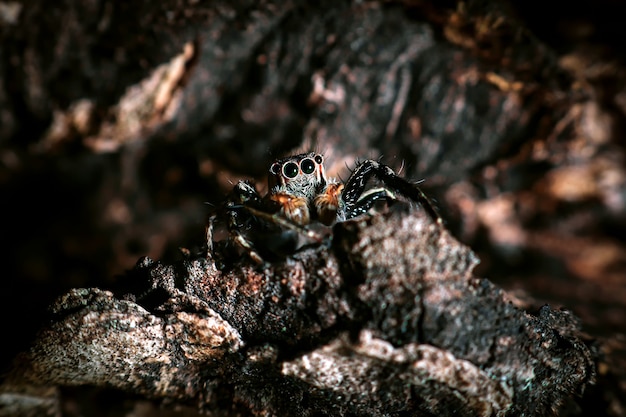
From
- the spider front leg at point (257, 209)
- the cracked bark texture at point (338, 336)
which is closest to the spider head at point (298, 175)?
the spider front leg at point (257, 209)

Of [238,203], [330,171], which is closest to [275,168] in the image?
[238,203]

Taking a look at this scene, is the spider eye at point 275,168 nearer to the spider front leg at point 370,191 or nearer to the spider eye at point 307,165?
the spider eye at point 307,165

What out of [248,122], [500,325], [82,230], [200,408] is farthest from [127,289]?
[82,230]

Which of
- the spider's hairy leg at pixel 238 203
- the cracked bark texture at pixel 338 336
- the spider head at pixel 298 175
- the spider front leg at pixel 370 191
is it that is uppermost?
the spider head at pixel 298 175

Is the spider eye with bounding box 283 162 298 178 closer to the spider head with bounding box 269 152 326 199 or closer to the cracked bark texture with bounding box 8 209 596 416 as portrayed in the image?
the spider head with bounding box 269 152 326 199

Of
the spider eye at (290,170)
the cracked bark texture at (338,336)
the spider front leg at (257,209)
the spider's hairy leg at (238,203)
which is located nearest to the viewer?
the cracked bark texture at (338,336)

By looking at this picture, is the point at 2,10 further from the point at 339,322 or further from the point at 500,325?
the point at 500,325

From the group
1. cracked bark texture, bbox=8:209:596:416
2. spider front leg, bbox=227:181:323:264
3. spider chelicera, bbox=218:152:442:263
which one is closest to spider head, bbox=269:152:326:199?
spider chelicera, bbox=218:152:442:263
